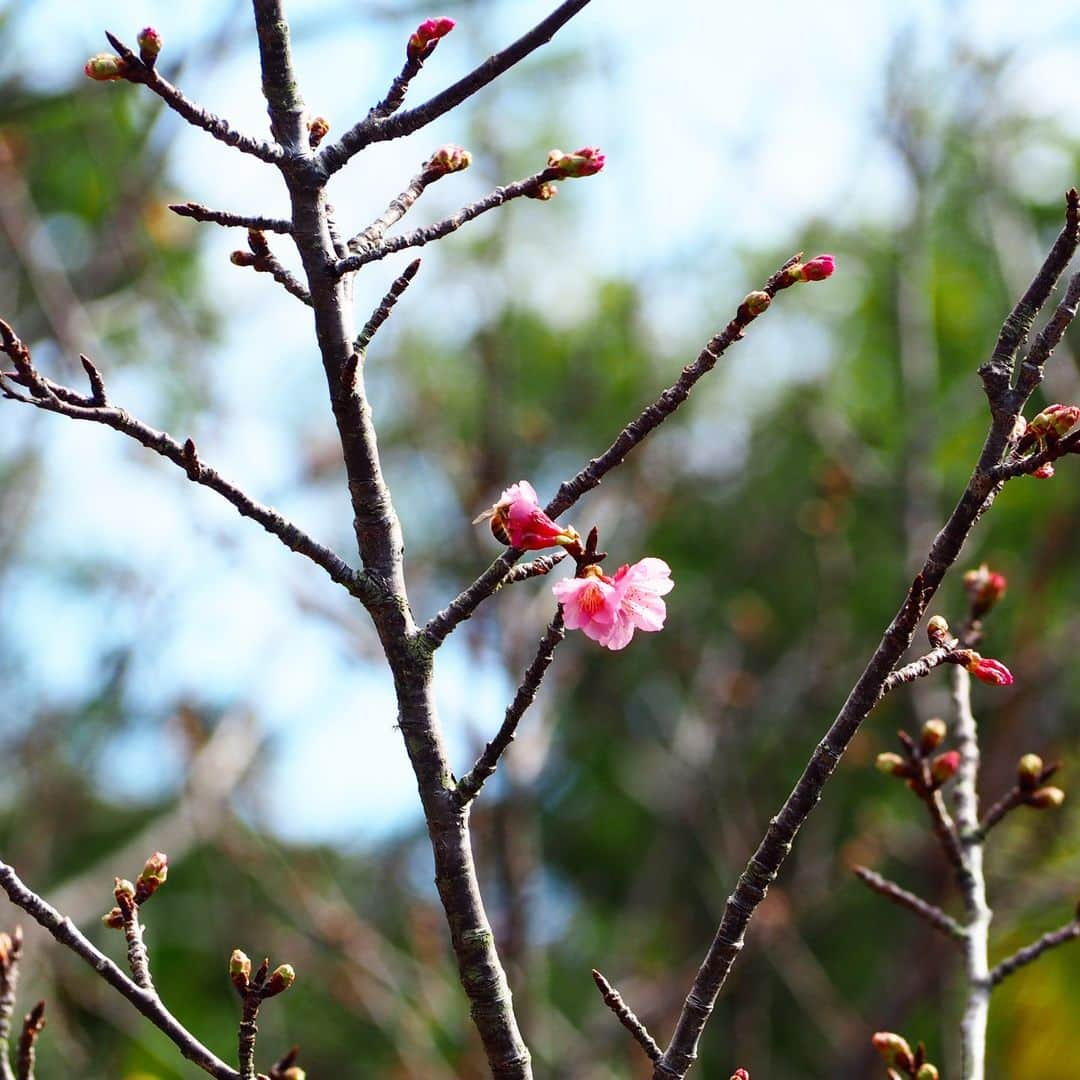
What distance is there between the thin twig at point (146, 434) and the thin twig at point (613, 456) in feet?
0.39

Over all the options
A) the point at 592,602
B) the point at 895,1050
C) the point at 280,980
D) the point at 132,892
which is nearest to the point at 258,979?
the point at 280,980

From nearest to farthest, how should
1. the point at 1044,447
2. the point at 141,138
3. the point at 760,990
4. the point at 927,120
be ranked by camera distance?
the point at 1044,447 → the point at 141,138 → the point at 927,120 → the point at 760,990

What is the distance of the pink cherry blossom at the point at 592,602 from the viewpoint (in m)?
1.42

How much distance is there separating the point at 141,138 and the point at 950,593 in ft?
13.1

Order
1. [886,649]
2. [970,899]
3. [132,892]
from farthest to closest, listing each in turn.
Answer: [970,899], [132,892], [886,649]

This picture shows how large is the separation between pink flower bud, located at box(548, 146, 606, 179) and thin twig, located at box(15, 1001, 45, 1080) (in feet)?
3.92

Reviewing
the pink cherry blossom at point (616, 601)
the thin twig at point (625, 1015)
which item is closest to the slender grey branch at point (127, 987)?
the thin twig at point (625, 1015)

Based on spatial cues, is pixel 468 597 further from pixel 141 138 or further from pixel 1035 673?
pixel 1035 673

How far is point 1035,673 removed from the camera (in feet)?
15.2

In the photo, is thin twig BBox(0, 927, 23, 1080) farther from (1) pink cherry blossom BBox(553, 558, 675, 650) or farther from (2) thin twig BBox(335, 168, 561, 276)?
(2) thin twig BBox(335, 168, 561, 276)

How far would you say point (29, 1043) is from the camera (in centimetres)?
151

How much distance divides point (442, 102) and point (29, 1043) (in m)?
1.24

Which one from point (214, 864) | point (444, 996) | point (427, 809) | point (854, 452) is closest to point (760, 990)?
point (444, 996)

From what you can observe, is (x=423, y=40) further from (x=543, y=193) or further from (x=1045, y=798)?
(x=1045, y=798)
